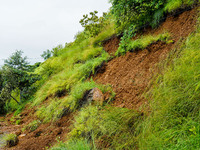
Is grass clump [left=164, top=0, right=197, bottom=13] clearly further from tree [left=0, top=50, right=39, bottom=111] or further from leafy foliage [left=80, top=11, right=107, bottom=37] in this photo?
tree [left=0, top=50, right=39, bottom=111]

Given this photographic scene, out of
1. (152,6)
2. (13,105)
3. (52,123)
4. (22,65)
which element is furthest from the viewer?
(22,65)

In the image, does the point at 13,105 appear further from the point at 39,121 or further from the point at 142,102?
the point at 142,102

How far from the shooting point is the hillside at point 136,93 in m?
1.60

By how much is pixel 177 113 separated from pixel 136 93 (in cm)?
109

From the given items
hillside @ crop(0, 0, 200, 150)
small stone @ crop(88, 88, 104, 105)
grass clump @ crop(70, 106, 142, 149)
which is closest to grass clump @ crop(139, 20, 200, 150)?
hillside @ crop(0, 0, 200, 150)

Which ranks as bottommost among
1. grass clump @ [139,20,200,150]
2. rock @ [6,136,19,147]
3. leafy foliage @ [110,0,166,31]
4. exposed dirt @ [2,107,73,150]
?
grass clump @ [139,20,200,150]

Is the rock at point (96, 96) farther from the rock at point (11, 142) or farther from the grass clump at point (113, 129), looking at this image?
the rock at point (11, 142)

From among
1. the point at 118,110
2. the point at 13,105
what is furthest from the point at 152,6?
the point at 13,105

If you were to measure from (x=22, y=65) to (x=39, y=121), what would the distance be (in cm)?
585

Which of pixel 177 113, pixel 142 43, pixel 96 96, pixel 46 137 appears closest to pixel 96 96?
pixel 96 96

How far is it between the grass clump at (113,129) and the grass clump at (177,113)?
18cm

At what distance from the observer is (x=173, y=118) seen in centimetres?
159

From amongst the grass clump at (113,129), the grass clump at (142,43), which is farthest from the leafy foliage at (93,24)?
the grass clump at (113,129)

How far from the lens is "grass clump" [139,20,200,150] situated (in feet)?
4.37
